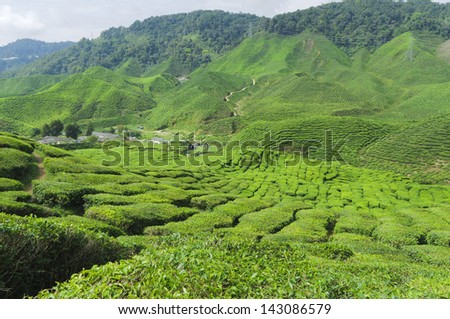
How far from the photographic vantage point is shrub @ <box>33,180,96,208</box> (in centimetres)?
2178

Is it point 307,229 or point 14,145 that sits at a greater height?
point 14,145

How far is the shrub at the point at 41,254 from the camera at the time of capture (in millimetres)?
8570

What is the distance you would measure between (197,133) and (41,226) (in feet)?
399

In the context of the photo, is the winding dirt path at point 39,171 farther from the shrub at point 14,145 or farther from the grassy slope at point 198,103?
the grassy slope at point 198,103

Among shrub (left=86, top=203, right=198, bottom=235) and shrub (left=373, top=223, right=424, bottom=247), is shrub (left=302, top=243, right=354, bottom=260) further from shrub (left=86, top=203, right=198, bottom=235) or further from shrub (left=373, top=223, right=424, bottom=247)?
shrub (left=86, top=203, right=198, bottom=235)

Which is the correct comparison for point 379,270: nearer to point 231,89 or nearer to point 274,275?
point 274,275

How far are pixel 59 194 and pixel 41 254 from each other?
541 inches

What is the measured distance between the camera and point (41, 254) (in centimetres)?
930

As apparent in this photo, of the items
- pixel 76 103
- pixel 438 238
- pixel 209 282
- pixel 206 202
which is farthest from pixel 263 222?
pixel 76 103

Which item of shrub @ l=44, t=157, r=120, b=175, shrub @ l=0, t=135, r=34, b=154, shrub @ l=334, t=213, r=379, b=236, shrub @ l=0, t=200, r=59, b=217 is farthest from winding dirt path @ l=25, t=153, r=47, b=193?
shrub @ l=334, t=213, r=379, b=236

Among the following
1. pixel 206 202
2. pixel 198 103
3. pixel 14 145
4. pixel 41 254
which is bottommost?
pixel 206 202

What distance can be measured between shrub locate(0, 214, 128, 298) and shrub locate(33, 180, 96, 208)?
11.4 metres

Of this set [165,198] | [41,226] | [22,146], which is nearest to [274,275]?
[41,226]

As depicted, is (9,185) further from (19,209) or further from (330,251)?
(330,251)
